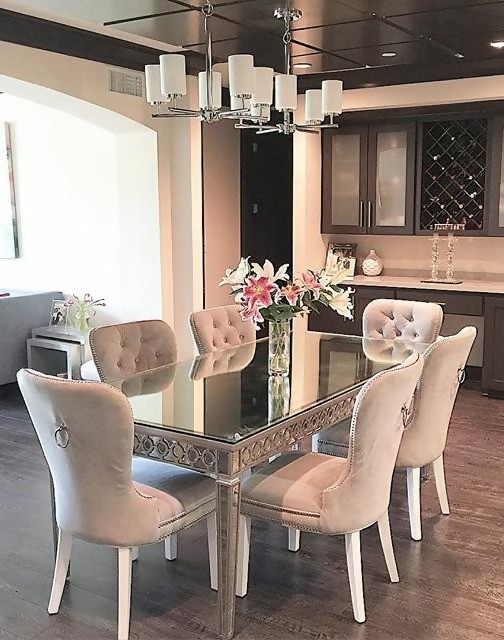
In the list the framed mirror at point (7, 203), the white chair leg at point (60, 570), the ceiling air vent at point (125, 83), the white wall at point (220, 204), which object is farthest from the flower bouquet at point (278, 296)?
the framed mirror at point (7, 203)

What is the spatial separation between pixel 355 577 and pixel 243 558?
444 mm

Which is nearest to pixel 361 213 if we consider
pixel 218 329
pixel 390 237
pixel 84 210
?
pixel 390 237

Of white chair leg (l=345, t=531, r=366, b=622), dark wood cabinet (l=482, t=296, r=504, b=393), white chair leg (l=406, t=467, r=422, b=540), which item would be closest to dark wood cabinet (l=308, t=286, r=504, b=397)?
dark wood cabinet (l=482, t=296, r=504, b=393)

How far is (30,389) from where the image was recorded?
8.14 ft

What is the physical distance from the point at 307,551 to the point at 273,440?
2.89 feet

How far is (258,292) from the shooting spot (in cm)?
320

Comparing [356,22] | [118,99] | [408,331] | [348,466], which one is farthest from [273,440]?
[118,99]

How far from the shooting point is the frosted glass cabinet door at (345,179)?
654cm

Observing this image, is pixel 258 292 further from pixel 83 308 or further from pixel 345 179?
pixel 345 179

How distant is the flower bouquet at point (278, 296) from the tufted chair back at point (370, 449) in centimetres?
73

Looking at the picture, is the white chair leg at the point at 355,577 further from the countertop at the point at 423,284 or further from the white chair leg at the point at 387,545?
the countertop at the point at 423,284

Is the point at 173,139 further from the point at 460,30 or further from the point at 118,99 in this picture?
the point at 460,30

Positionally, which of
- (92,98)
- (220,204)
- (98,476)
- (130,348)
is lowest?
(98,476)

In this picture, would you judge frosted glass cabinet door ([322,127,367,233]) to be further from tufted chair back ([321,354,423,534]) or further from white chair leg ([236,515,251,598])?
white chair leg ([236,515,251,598])
